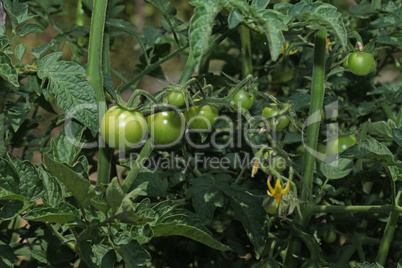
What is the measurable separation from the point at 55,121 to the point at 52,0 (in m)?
0.46

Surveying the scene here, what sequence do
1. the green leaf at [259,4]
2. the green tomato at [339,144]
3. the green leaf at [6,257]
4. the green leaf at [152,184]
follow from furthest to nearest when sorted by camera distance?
the green tomato at [339,144] < the green leaf at [152,184] < the green leaf at [6,257] < the green leaf at [259,4]

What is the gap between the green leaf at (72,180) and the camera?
0.57 m

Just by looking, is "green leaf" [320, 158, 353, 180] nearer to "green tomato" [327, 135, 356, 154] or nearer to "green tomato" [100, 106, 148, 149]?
A: "green tomato" [327, 135, 356, 154]

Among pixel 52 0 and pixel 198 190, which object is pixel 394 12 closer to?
pixel 198 190

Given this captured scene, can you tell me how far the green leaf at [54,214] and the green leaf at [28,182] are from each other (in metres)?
0.02

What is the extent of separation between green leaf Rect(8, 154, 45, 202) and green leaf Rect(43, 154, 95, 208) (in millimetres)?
73

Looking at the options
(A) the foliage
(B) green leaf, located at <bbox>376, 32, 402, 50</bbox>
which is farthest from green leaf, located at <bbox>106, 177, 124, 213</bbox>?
(B) green leaf, located at <bbox>376, 32, 402, 50</bbox>

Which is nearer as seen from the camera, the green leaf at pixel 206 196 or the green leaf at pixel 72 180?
the green leaf at pixel 72 180

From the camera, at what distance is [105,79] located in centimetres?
86

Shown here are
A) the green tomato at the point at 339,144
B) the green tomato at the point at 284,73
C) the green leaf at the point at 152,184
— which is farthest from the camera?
the green tomato at the point at 284,73

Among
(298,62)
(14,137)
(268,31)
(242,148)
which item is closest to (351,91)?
(298,62)

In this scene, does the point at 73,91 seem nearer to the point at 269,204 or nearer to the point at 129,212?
the point at 129,212

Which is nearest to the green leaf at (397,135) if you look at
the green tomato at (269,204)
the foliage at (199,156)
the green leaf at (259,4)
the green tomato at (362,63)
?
the foliage at (199,156)

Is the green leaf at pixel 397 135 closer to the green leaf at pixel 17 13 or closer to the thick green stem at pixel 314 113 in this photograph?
the thick green stem at pixel 314 113
